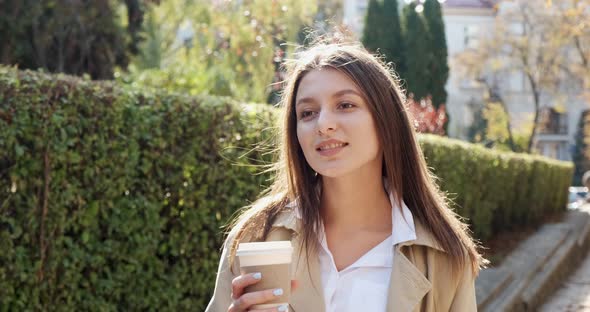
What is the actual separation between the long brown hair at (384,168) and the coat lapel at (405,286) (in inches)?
4.9

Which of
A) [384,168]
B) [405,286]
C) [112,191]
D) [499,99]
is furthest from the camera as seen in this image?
[499,99]

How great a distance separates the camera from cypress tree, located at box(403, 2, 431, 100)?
22.7m

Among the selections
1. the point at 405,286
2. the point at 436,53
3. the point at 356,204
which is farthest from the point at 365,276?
the point at 436,53

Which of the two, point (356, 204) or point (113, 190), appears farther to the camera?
point (113, 190)

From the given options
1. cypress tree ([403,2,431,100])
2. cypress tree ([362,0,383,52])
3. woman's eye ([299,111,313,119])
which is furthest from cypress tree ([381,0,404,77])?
woman's eye ([299,111,313,119])

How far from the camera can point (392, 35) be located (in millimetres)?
23766

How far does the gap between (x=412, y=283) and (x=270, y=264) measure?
0.55 m

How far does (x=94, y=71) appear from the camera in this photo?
34.8 ft

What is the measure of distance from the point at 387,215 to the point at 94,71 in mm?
9148

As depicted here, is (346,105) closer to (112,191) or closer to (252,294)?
(252,294)

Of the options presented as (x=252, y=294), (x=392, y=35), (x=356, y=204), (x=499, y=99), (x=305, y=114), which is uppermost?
(x=392, y=35)

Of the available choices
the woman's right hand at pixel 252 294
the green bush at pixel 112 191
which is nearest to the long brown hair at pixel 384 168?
the woman's right hand at pixel 252 294

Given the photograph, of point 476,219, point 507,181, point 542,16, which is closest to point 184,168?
point 476,219

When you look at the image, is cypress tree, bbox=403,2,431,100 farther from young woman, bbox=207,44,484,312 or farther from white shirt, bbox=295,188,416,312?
white shirt, bbox=295,188,416,312
